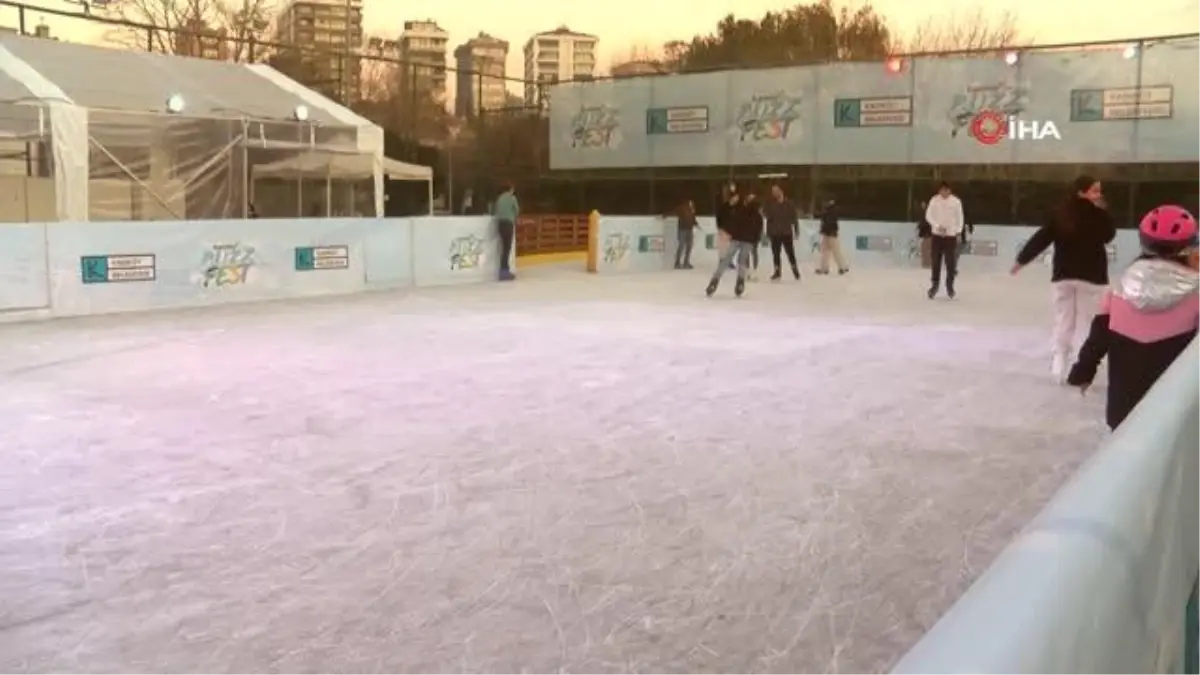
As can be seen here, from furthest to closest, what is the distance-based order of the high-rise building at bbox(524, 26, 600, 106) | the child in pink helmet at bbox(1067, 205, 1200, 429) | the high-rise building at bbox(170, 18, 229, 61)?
the high-rise building at bbox(524, 26, 600, 106)
the high-rise building at bbox(170, 18, 229, 61)
the child in pink helmet at bbox(1067, 205, 1200, 429)

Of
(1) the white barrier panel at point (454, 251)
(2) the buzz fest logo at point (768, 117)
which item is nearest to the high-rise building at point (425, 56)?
(2) the buzz fest logo at point (768, 117)

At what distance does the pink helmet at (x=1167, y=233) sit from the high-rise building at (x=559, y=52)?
32.6 m

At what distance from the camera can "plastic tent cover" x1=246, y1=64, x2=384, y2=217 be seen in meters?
20.0

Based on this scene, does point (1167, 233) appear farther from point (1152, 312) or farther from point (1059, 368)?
point (1059, 368)

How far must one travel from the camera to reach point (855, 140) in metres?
25.0

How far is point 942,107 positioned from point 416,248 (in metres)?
13.2

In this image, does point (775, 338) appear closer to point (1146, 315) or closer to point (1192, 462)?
point (1146, 315)

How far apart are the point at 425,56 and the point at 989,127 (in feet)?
75.5

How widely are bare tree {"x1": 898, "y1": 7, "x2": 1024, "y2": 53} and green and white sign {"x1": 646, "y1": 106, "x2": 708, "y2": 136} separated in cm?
2102

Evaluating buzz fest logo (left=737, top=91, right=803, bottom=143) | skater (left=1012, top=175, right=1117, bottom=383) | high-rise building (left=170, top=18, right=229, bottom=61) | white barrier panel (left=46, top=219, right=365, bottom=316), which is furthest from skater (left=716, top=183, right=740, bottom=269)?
high-rise building (left=170, top=18, right=229, bottom=61)

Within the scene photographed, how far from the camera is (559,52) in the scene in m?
40.8

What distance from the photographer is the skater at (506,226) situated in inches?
635

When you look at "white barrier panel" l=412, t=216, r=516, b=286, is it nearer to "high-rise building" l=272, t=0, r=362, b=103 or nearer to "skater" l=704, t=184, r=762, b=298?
"skater" l=704, t=184, r=762, b=298

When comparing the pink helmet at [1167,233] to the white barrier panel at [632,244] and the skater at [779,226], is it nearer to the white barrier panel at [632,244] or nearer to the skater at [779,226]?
the skater at [779,226]
